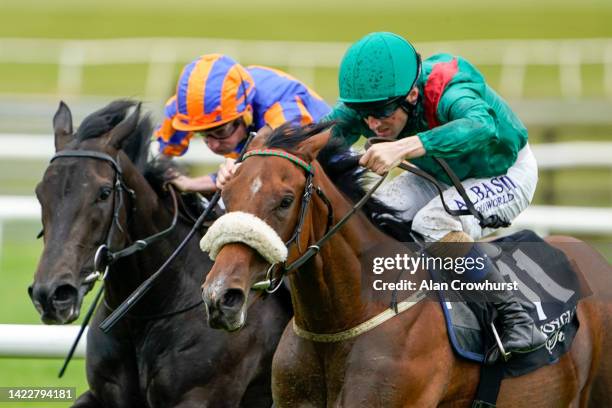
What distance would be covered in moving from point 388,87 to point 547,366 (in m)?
1.20

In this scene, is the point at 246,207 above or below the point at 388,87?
below

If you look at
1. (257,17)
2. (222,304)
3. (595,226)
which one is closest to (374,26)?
(257,17)

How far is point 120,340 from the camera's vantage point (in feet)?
15.2

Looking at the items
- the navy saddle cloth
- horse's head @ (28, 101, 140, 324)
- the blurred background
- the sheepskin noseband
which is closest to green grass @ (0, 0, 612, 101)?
the blurred background

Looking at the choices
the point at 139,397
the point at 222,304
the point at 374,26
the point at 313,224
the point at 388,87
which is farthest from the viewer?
the point at 374,26

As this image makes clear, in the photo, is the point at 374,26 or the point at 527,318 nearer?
the point at 527,318

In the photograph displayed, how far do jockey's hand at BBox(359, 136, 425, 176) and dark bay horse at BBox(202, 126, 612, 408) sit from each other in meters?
0.17

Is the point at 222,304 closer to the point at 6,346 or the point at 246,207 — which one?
the point at 246,207

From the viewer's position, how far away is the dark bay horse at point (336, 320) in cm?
357

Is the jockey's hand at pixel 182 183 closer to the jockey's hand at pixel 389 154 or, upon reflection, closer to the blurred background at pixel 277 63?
the blurred background at pixel 277 63

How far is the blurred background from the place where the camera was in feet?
34.8

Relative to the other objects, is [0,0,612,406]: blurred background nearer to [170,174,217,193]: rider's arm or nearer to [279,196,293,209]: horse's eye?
[170,174,217,193]: rider's arm

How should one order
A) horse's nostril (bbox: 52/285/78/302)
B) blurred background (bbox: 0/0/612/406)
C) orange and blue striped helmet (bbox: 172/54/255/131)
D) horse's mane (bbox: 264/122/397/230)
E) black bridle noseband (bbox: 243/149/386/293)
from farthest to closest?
blurred background (bbox: 0/0/612/406), orange and blue striped helmet (bbox: 172/54/255/131), horse's nostril (bbox: 52/285/78/302), horse's mane (bbox: 264/122/397/230), black bridle noseband (bbox: 243/149/386/293)

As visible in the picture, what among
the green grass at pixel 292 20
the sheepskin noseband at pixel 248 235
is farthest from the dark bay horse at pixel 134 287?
the green grass at pixel 292 20
